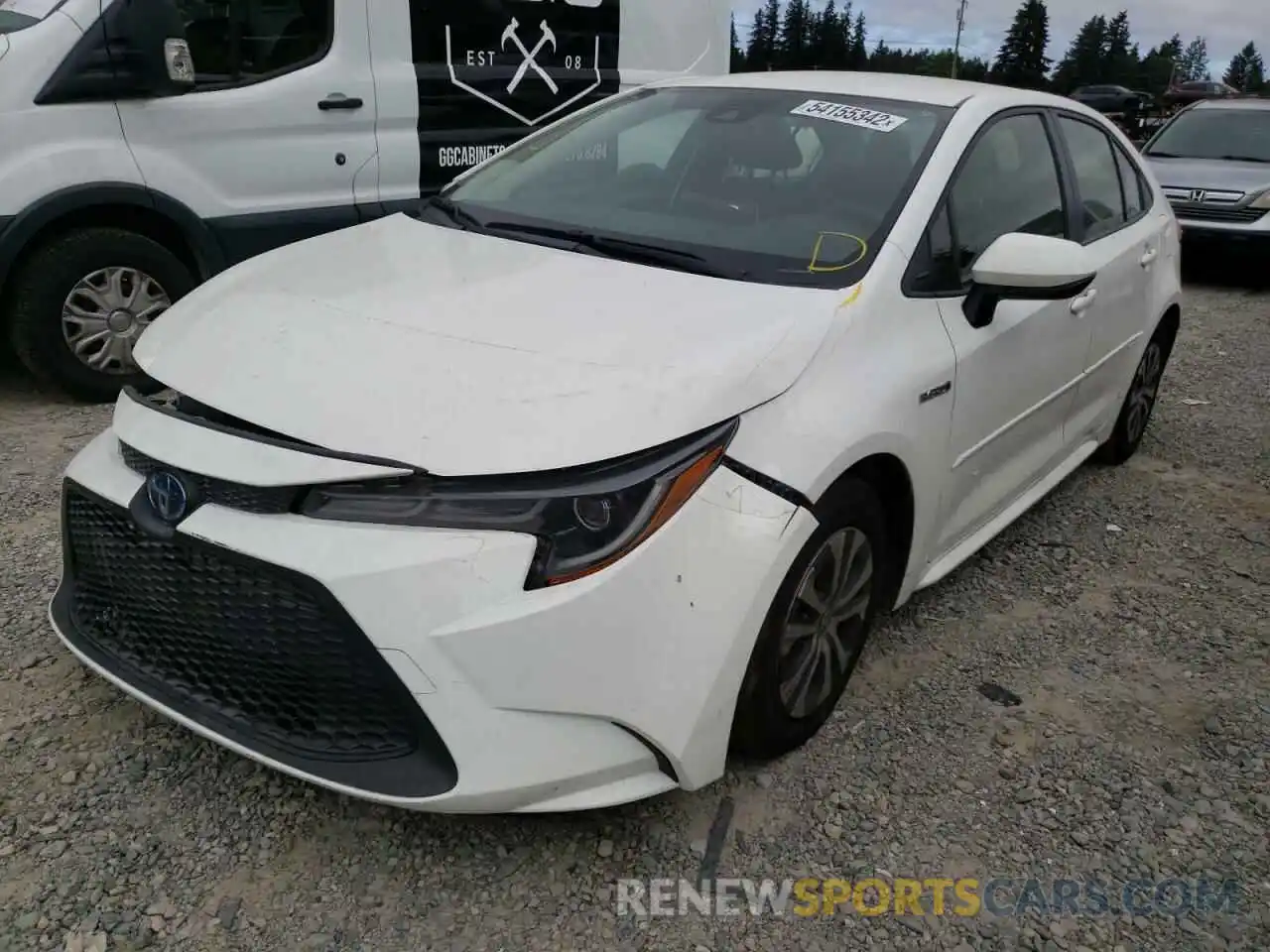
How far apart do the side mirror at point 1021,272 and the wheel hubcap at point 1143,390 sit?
1892 millimetres

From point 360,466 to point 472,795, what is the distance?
2.12 ft

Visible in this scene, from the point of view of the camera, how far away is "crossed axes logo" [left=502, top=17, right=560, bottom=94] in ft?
19.2

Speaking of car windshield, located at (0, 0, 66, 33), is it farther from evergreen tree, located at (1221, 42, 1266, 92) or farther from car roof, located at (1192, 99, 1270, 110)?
evergreen tree, located at (1221, 42, 1266, 92)

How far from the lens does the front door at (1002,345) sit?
2.96 metres

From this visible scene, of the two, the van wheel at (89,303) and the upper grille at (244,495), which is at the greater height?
the upper grille at (244,495)

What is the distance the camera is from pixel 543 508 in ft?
6.59

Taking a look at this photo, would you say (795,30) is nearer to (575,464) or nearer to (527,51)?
(527,51)

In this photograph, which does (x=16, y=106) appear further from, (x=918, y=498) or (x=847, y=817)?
(x=847, y=817)

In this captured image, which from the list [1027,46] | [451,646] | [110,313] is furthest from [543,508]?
[1027,46]

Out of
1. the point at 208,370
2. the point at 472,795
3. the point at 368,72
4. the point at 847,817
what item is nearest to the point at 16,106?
the point at 368,72

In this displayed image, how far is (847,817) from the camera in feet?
8.25

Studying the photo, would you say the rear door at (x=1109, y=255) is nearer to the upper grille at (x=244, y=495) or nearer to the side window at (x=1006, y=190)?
the side window at (x=1006, y=190)

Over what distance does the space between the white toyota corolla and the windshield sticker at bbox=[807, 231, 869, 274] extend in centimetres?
1

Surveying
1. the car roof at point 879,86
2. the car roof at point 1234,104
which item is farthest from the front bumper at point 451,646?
the car roof at point 1234,104
